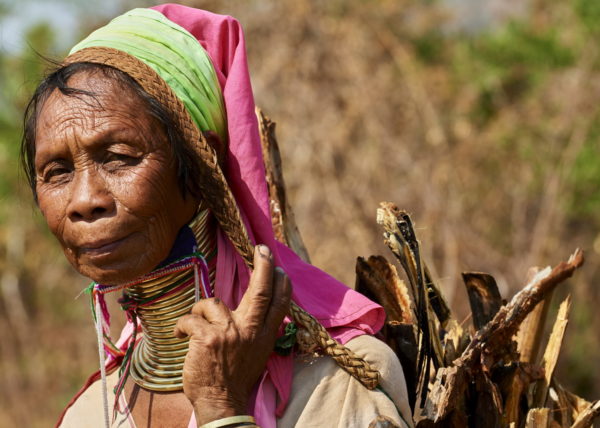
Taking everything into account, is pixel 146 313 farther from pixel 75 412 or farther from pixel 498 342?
pixel 498 342

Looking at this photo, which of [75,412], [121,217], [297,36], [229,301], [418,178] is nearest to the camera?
[121,217]

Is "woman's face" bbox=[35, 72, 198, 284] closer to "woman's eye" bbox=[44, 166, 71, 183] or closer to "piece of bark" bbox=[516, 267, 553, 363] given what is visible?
"woman's eye" bbox=[44, 166, 71, 183]

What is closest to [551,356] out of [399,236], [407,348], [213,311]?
[407,348]

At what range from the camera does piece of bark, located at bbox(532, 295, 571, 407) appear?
2.69 m

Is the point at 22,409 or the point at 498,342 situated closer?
the point at 498,342

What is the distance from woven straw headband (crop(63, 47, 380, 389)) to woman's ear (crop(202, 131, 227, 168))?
0.08 metres

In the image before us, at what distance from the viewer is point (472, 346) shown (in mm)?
2453

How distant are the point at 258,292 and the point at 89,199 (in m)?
0.44

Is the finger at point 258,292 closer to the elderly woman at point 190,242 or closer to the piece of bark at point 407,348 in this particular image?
the elderly woman at point 190,242

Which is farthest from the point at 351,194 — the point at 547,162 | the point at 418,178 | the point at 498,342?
the point at 498,342

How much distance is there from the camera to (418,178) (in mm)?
7562

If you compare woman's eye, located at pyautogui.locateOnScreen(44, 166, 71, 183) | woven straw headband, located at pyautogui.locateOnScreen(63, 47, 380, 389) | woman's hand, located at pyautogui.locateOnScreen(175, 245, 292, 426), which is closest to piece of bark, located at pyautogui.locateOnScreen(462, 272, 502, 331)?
woven straw headband, located at pyautogui.locateOnScreen(63, 47, 380, 389)

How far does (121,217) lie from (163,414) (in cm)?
58

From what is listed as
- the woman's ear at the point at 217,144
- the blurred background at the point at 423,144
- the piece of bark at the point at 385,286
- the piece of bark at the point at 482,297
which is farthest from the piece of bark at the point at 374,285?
the blurred background at the point at 423,144
